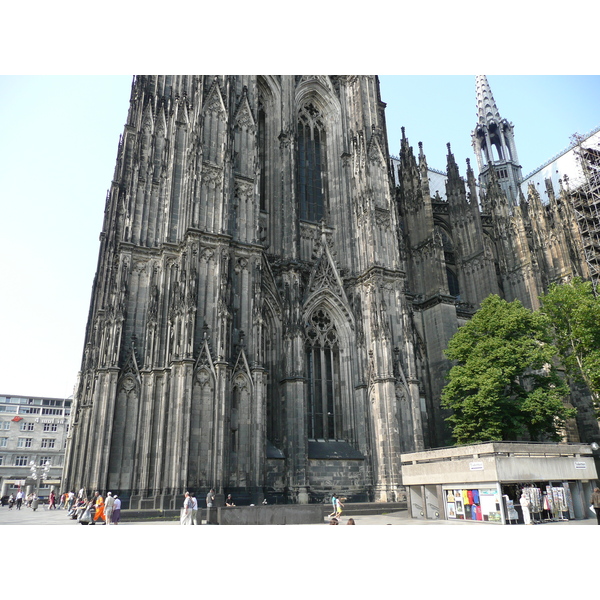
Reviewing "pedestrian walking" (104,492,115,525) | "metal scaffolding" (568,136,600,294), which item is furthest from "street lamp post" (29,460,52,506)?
"metal scaffolding" (568,136,600,294)

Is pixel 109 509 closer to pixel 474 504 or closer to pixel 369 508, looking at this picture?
pixel 369 508

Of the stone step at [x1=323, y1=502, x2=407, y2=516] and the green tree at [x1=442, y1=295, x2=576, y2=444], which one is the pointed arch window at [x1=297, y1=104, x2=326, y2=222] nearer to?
the green tree at [x1=442, y1=295, x2=576, y2=444]

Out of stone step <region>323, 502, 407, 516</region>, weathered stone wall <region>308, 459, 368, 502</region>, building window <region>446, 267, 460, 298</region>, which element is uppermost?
building window <region>446, 267, 460, 298</region>

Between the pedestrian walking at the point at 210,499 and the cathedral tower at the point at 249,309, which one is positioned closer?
the pedestrian walking at the point at 210,499

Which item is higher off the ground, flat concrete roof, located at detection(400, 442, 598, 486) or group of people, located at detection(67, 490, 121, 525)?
flat concrete roof, located at detection(400, 442, 598, 486)

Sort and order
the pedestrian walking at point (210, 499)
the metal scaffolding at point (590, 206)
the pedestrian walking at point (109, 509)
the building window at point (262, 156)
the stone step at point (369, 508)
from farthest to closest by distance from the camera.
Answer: the metal scaffolding at point (590, 206)
the building window at point (262, 156)
the stone step at point (369, 508)
the pedestrian walking at point (210, 499)
the pedestrian walking at point (109, 509)

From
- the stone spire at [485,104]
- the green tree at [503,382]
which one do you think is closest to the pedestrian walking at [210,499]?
the green tree at [503,382]

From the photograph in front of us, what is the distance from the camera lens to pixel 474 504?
54.2 ft

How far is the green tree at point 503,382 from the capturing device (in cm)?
2372

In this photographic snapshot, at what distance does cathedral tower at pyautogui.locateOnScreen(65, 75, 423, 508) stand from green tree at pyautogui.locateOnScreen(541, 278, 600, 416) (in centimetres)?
776

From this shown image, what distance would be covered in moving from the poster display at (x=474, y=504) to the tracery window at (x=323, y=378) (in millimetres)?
9155

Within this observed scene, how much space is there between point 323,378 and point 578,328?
13.2 metres

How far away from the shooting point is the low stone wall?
15148 mm

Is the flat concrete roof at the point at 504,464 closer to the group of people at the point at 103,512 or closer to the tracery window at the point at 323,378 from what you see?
the tracery window at the point at 323,378
